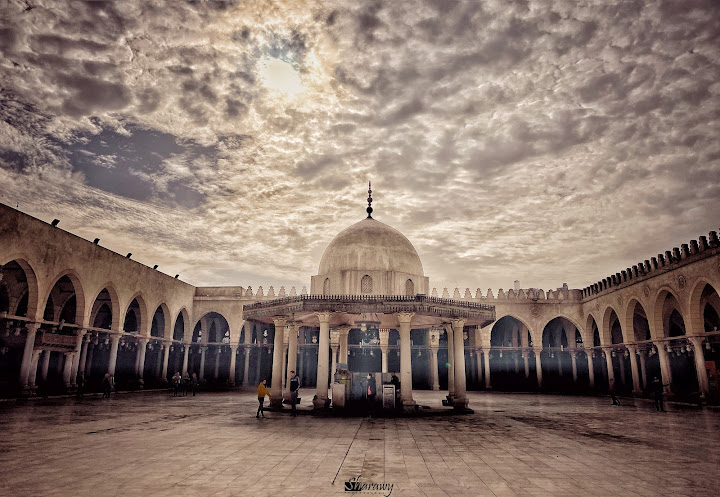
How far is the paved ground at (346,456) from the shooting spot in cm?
618

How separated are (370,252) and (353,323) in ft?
13.0

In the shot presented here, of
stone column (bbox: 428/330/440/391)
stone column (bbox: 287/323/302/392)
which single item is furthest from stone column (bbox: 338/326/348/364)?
→ stone column (bbox: 428/330/440/391)

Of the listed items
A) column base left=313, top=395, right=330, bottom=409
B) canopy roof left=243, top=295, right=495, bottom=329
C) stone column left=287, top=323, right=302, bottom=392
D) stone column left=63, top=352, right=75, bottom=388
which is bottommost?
column base left=313, top=395, right=330, bottom=409

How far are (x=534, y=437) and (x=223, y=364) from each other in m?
31.7

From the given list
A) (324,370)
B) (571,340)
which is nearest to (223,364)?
(324,370)

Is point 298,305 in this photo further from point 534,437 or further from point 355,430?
point 534,437

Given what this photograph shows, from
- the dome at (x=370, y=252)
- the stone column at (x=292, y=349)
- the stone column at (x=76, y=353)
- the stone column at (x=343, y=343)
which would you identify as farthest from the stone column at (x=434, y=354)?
the stone column at (x=76, y=353)

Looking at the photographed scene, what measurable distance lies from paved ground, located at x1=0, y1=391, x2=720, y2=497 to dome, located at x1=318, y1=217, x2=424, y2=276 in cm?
1134

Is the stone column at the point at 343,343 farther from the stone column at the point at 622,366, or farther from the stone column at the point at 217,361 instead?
the stone column at the point at 622,366

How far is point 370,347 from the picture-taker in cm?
3672

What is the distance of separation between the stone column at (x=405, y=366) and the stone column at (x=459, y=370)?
79.2 inches

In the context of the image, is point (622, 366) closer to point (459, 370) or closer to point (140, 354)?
point (459, 370)

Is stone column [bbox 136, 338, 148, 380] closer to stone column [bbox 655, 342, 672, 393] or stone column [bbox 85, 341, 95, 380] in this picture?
stone column [bbox 85, 341, 95, 380]

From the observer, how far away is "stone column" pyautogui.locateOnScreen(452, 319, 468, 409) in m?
17.0
